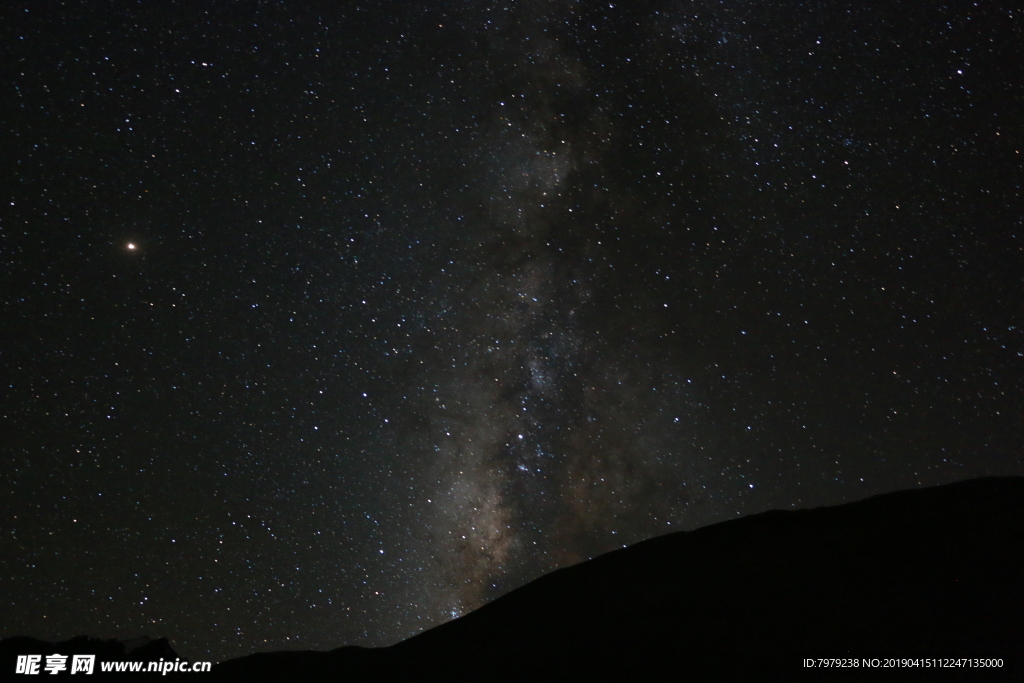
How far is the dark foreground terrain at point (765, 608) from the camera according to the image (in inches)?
337

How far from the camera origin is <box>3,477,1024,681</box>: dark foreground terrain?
857 centimetres

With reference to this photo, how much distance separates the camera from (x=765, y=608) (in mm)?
10422

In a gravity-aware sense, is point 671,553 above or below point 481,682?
above

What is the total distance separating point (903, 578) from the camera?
10617 millimetres

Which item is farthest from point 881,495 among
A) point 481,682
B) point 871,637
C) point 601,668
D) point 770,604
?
point 481,682

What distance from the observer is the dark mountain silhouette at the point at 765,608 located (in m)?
8.59

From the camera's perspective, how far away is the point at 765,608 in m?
10.4

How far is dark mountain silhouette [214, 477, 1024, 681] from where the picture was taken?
28.2ft

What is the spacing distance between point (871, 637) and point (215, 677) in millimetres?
11515

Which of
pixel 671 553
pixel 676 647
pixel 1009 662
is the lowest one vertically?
pixel 1009 662

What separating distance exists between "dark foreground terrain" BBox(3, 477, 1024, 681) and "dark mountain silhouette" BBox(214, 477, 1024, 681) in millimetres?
34

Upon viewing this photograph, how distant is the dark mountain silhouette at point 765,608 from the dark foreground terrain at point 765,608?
3 centimetres

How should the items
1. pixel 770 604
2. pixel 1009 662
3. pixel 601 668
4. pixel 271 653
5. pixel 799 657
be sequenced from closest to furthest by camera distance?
pixel 1009 662 → pixel 799 657 → pixel 601 668 → pixel 770 604 → pixel 271 653

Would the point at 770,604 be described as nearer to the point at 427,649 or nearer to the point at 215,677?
the point at 427,649
